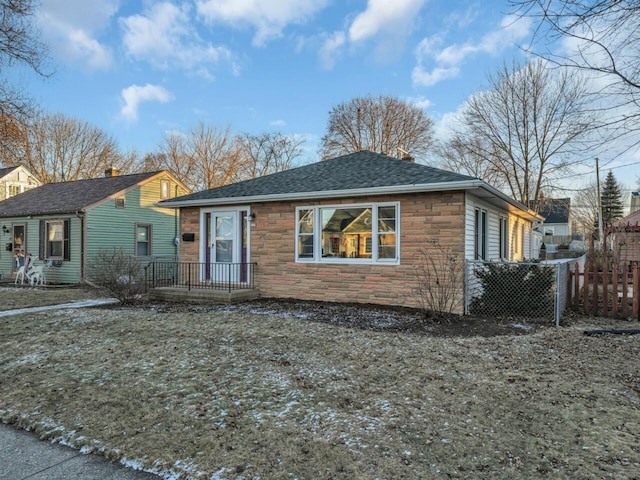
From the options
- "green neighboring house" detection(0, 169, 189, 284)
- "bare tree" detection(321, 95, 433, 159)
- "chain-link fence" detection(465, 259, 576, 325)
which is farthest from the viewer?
"bare tree" detection(321, 95, 433, 159)

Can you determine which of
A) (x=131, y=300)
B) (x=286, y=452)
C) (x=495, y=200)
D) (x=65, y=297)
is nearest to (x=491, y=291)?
(x=495, y=200)

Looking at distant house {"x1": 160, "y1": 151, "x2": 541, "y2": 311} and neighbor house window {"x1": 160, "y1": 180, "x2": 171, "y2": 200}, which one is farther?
neighbor house window {"x1": 160, "y1": 180, "x2": 171, "y2": 200}

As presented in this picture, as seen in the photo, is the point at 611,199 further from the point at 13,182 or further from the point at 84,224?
the point at 13,182

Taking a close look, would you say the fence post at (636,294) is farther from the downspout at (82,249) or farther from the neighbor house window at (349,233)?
the downspout at (82,249)

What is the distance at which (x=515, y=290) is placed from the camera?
8.10 metres

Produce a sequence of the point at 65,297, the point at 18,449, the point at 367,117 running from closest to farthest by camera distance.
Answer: the point at 18,449 < the point at 65,297 < the point at 367,117

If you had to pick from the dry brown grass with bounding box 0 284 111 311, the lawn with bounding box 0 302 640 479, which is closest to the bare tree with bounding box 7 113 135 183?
the dry brown grass with bounding box 0 284 111 311

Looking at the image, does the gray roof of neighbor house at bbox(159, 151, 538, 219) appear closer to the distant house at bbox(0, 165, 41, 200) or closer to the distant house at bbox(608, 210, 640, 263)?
the distant house at bbox(608, 210, 640, 263)

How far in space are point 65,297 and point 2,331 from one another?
5.36 m

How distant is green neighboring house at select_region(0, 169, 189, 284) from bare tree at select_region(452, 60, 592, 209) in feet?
56.1

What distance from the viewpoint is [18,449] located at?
3.05m

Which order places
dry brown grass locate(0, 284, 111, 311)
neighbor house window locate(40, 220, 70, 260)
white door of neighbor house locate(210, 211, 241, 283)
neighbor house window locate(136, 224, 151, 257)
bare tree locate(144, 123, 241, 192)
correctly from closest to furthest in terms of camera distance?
dry brown grass locate(0, 284, 111, 311)
white door of neighbor house locate(210, 211, 241, 283)
neighbor house window locate(40, 220, 70, 260)
neighbor house window locate(136, 224, 151, 257)
bare tree locate(144, 123, 241, 192)

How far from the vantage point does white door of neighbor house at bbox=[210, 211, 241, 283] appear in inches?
443

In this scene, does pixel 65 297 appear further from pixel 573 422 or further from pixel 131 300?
pixel 573 422
